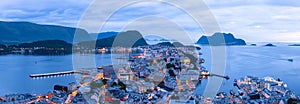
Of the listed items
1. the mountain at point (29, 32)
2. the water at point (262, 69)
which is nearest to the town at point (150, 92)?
the water at point (262, 69)

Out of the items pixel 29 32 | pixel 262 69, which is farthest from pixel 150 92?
pixel 29 32

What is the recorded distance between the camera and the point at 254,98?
419 centimetres

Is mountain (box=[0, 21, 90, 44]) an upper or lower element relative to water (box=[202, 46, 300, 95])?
upper

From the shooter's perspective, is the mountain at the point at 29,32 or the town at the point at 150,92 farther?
the mountain at the point at 29,32

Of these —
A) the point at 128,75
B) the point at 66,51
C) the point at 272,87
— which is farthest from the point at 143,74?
the point at 66,51

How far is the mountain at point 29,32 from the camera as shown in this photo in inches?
1000

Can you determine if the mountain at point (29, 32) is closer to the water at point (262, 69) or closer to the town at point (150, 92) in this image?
the water at point (262, 69)

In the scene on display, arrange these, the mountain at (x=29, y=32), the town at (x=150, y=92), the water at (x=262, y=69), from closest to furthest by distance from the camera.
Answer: the town at (x=150, y=92)
the water at (x=262, y=69)
the mountain at (x=29, y=32)

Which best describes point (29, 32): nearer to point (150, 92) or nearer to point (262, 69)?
point (262, 69)

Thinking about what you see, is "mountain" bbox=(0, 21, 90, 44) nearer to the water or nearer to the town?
the water

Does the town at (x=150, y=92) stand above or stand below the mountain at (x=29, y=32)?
below

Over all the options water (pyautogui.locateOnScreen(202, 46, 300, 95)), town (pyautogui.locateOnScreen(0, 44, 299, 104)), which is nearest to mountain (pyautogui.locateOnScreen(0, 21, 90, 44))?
water (pyautogui.locateOnScreen(202, 46, 300, 95))

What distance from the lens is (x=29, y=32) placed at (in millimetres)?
26656

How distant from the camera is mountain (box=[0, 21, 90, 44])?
25391mm
